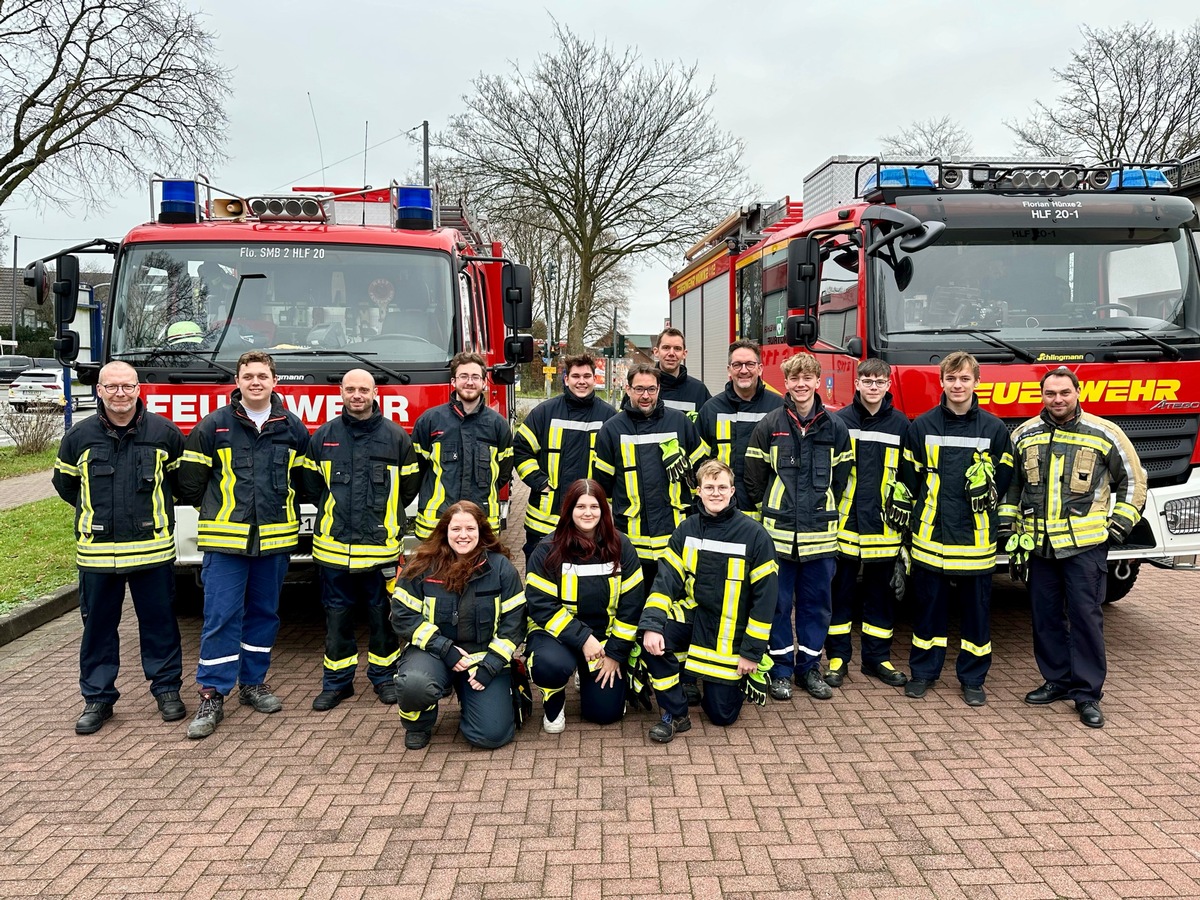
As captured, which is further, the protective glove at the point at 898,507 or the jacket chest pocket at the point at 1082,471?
the protective glove at the point at 898,507

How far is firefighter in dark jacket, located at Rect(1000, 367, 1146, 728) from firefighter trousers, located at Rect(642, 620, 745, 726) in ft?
5.53

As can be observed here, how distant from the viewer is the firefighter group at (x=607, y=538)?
4.37 m

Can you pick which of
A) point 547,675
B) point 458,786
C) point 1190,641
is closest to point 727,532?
point 547,675

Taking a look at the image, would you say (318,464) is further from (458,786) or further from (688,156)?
(688,156)

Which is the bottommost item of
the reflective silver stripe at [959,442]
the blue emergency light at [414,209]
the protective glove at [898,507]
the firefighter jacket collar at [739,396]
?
the protective glove at [898,507]

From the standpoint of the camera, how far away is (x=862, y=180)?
21.6ft

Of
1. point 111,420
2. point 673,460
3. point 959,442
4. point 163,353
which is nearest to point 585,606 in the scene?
point 673,460

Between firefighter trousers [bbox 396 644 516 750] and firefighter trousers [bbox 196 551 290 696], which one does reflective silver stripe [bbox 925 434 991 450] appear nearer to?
firefighter trousers [bbox 396 644 516 750]

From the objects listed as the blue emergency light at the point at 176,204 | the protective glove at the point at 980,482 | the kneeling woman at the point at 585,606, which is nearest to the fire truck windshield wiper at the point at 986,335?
the protective glove at the point at 980,482

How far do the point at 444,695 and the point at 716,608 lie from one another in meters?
1.40

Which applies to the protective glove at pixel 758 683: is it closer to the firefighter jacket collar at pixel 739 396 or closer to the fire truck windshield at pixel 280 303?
the firefighter jacket collar at pixel 739 396

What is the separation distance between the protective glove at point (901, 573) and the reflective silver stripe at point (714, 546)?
1.17m

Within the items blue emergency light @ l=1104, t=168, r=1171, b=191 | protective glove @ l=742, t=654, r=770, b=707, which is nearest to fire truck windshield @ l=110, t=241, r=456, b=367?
protective glove @ l=742, t=654, r=770, b=707

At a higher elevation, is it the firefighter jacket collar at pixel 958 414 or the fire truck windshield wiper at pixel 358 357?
the fire truck windshield wiper at pixel 358 357
